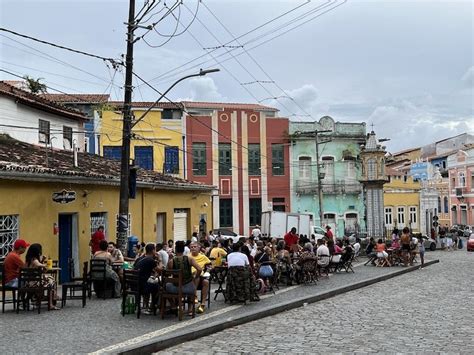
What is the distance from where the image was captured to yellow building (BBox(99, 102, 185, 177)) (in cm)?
4659

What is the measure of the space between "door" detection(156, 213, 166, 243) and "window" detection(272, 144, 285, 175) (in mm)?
23606

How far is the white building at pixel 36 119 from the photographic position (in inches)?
954

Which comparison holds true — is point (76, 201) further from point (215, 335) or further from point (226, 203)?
point (226, 203)

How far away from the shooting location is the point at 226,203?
49594 millimetres

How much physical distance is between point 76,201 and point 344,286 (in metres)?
8.31

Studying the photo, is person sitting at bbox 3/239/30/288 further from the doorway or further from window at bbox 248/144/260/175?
window at bbox 248/144/260/175

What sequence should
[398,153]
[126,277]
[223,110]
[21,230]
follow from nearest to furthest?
[126,277] → [21,230] → [223,110] → [398,153]

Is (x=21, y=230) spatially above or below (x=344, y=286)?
above

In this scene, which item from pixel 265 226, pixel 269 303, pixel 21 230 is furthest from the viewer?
pixel 265 226

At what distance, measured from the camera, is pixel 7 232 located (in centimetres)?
1594

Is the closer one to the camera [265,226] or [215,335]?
[215,335]

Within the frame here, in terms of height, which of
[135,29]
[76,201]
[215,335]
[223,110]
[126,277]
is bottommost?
[215,335]

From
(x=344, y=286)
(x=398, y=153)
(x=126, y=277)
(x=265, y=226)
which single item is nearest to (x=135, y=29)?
(x=126, y=277)

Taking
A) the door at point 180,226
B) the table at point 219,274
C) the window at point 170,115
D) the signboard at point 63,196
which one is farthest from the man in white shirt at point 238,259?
the window at point 170,115
